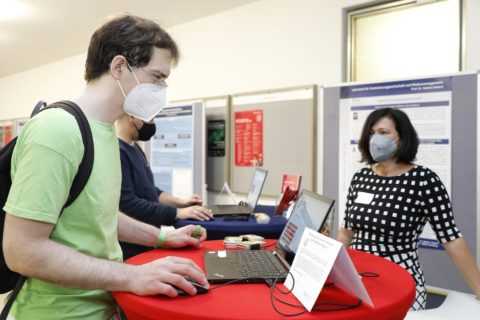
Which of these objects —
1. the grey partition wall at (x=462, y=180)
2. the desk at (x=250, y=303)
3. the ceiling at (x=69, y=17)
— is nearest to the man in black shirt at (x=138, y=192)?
the desk at (x=250, y=303)

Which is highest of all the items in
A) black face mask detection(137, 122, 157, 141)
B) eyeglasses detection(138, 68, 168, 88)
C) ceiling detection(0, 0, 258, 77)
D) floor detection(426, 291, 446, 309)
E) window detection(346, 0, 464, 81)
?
ceiling detection(0, 0, 258, 77)

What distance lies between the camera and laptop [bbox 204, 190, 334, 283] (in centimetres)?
95

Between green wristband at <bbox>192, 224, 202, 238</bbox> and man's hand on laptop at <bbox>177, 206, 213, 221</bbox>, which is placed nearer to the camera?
green wristband at <bbox>192, 224, 202, 238</bbox>

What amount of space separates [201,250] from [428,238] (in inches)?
68.5

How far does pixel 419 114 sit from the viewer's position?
8.26 feet

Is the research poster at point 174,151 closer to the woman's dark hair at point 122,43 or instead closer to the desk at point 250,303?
the woman's dark hair at point 122,43

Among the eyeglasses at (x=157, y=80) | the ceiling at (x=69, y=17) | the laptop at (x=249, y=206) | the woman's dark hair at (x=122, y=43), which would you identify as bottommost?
the laptop at (x=249, y=206)

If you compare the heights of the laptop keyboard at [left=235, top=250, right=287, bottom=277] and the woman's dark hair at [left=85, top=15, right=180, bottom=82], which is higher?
the woman's dark hair at [left=85, top=15, right=180, bottom=82]

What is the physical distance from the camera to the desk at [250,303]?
0.75 meters

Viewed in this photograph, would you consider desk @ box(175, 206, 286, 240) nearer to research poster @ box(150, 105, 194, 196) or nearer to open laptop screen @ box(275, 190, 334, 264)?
open laptop screen @ box(275, 190, 334, 264)

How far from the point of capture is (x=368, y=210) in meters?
1.84

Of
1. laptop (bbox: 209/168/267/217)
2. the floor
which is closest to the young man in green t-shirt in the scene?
laptop (bbox: 209/168/267/217)

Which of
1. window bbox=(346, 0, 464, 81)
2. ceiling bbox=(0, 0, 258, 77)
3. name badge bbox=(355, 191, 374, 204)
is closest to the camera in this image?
name badge bbox=(355, 191, 374, 204)

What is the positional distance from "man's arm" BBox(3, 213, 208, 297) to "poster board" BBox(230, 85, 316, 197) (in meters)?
2.37
